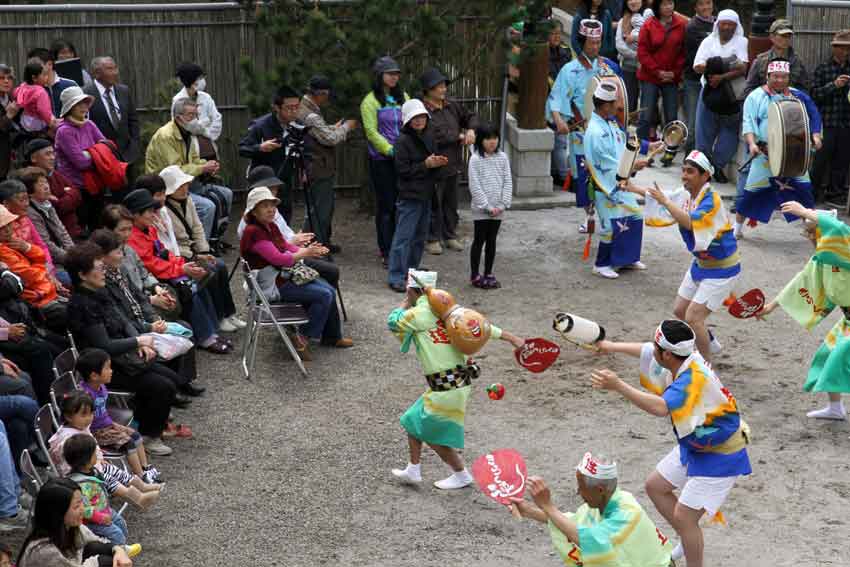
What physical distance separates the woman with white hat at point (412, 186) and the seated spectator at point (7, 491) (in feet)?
16.8

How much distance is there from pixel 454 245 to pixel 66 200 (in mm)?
4079

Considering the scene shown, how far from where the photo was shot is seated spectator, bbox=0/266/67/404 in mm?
8008

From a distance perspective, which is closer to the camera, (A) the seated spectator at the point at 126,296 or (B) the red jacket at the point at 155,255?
(A) the seated spectator at the point at 126,296

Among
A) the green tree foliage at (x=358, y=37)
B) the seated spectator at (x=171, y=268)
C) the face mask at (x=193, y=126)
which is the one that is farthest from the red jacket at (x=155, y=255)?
the green tree foliage at (x=358, y=37)

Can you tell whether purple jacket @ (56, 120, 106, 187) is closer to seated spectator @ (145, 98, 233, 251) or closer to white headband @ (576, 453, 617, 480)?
seated spectator @ (145, 98, 233, 251)

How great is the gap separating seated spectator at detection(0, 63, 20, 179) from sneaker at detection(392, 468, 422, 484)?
16.7 ft

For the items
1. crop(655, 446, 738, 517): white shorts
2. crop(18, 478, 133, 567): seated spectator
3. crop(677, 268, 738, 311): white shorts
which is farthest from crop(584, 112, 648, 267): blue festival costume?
crop(18, 478, 133, 567): seated spectator

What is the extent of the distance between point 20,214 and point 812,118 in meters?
7.95

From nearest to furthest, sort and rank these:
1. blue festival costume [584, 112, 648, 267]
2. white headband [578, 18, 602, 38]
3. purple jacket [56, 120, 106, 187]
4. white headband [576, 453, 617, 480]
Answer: white headband [576, 453, 617, 480] < purple jacket [56, 120, 106, 187] < blue festival costume [584, 112, 648, 267] < white headband [578, 18, 602, 38]

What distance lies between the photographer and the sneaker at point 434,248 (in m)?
12.8

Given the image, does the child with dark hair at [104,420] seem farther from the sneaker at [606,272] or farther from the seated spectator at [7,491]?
the sneaker at [606,272]

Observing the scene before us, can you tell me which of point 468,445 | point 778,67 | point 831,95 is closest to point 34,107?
point 468,445

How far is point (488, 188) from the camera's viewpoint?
11.6m

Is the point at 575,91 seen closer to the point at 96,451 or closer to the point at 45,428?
the point at 45,428
